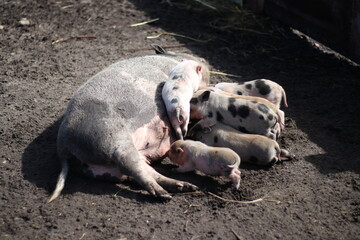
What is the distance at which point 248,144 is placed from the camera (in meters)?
4.27

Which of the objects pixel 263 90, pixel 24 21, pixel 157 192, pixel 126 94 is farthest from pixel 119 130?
pixel 24 21

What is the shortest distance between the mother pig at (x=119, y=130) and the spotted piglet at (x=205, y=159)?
0.65 feet

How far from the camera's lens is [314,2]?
6.41m

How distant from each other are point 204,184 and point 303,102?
6.05 ft

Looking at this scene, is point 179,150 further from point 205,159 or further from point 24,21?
point 24,21

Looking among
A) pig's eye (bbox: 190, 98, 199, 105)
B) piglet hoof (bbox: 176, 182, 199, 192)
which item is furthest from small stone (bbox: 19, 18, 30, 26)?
piglet hoof (bbox: 176, 182, 199, 192)

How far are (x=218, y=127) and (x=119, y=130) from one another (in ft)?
2.87

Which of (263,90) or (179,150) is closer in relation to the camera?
(179,150)

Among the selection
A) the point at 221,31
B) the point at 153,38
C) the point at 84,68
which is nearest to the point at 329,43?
the point at 221,31

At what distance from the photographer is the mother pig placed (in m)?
4.03

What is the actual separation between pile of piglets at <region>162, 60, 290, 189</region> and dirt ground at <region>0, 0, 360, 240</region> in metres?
0.17

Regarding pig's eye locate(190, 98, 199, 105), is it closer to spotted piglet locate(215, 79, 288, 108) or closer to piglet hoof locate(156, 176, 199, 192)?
Answer: spotted piglet locate(215, 79, 288, 108)

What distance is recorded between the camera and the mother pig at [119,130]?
159 inches

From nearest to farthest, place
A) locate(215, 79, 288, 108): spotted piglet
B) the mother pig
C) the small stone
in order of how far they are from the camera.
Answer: the mother pig
locate(215, 79, 288, 108): spotted piglet
the small stone
